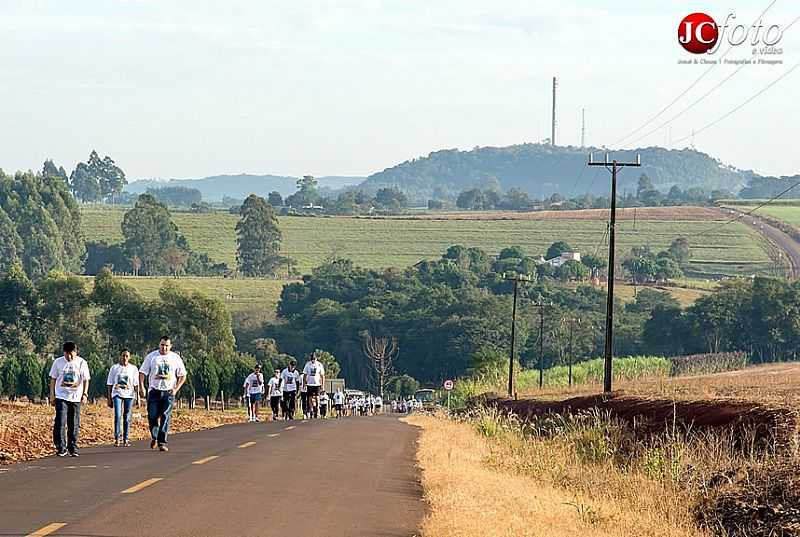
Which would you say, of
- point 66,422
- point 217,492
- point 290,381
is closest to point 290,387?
point 290,381

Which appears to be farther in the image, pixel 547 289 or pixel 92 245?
pixel 92 245

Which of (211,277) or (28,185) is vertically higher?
(28,185)

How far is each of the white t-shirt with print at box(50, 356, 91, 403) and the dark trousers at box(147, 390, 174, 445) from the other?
1238 mm

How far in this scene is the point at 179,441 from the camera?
26.4m

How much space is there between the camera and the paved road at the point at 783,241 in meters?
164

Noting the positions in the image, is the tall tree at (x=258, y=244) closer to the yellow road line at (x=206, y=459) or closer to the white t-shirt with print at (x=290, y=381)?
the white t-shirt with print at (x=290, y=381)

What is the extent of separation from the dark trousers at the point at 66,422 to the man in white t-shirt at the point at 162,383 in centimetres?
131

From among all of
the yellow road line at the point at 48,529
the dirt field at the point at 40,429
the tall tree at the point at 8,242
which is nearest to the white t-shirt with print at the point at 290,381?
the dirt field at the point at 40,429

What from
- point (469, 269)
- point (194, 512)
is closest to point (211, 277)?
point (469, 269)

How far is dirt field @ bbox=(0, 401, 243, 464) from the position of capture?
894 inches

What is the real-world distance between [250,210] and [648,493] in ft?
572

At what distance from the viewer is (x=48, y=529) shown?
1253cm

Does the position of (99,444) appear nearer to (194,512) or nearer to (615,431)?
(615,431)

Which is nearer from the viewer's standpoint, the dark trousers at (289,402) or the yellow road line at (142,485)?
the yellow road line at (142,485)
